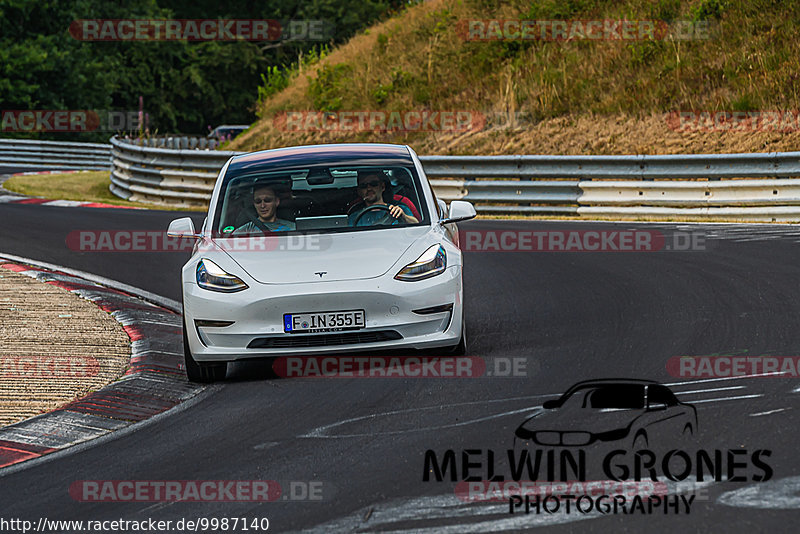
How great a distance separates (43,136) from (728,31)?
32668 millimetres

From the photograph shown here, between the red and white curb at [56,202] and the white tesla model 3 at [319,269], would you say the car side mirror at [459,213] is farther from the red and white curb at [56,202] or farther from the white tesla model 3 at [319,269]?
the red and white curb at [56,202]

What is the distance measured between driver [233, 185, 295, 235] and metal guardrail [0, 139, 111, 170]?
31620mm

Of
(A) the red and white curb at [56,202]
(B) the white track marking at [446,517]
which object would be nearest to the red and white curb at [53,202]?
(A) the red and white curb at [56,202]

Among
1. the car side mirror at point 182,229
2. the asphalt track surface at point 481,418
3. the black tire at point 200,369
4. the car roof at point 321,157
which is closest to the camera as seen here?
the asphalt track surface at point 481,418

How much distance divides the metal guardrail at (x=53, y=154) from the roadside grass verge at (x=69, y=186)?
6.51 metres

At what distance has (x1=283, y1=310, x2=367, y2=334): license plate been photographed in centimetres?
760

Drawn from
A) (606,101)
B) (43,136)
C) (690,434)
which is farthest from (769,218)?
(43,136)

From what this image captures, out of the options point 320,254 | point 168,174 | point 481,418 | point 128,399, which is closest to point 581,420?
point 481,418

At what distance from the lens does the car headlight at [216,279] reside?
775 cm

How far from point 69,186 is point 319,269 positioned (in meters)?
22.6

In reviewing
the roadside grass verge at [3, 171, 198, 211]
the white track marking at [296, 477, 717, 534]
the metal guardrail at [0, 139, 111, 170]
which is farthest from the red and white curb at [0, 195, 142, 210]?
the white track marking at [296, 477, 717, 534]

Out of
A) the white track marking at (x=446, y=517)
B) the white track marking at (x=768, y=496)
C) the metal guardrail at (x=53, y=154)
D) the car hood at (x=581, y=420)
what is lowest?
the white track marking at (x=446, y=517)

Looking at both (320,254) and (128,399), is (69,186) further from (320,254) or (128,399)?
(128,399)

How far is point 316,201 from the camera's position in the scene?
29.2 feet
